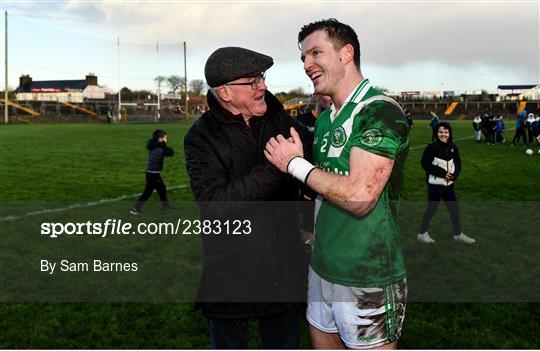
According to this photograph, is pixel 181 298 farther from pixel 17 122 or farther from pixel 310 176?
pixel 17 122

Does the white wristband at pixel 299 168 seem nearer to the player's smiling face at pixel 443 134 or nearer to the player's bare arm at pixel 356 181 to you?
the player's bare arm at pixel 356 181

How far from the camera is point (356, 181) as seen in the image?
6.74ft

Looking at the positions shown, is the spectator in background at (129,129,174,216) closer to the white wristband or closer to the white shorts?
the white shorts

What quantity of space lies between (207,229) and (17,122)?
57703mm

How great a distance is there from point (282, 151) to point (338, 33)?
63cm

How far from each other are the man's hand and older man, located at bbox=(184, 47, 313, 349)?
45 millimetres

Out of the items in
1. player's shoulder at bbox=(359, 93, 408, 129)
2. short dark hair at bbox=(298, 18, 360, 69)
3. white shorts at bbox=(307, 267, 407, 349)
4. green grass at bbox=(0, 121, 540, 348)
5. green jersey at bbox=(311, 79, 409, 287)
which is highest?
short dark hair at bbox=(298, 18, 360, 69)

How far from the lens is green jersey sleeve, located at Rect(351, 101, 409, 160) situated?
2064 millimetres

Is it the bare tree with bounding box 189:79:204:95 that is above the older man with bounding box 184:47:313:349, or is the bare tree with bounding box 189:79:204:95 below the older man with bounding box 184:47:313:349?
above

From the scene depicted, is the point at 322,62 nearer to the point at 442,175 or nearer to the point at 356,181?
the point at 356,181

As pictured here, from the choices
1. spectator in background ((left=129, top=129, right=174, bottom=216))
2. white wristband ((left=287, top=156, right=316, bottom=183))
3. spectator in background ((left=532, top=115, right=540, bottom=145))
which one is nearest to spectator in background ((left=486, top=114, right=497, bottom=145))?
spectator in background ((left=532, top=115, right=540, bottom=145))

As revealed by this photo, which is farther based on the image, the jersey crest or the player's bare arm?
the jersey crest

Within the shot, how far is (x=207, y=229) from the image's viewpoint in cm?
244

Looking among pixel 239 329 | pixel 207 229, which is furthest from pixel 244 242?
pixel 239 329
